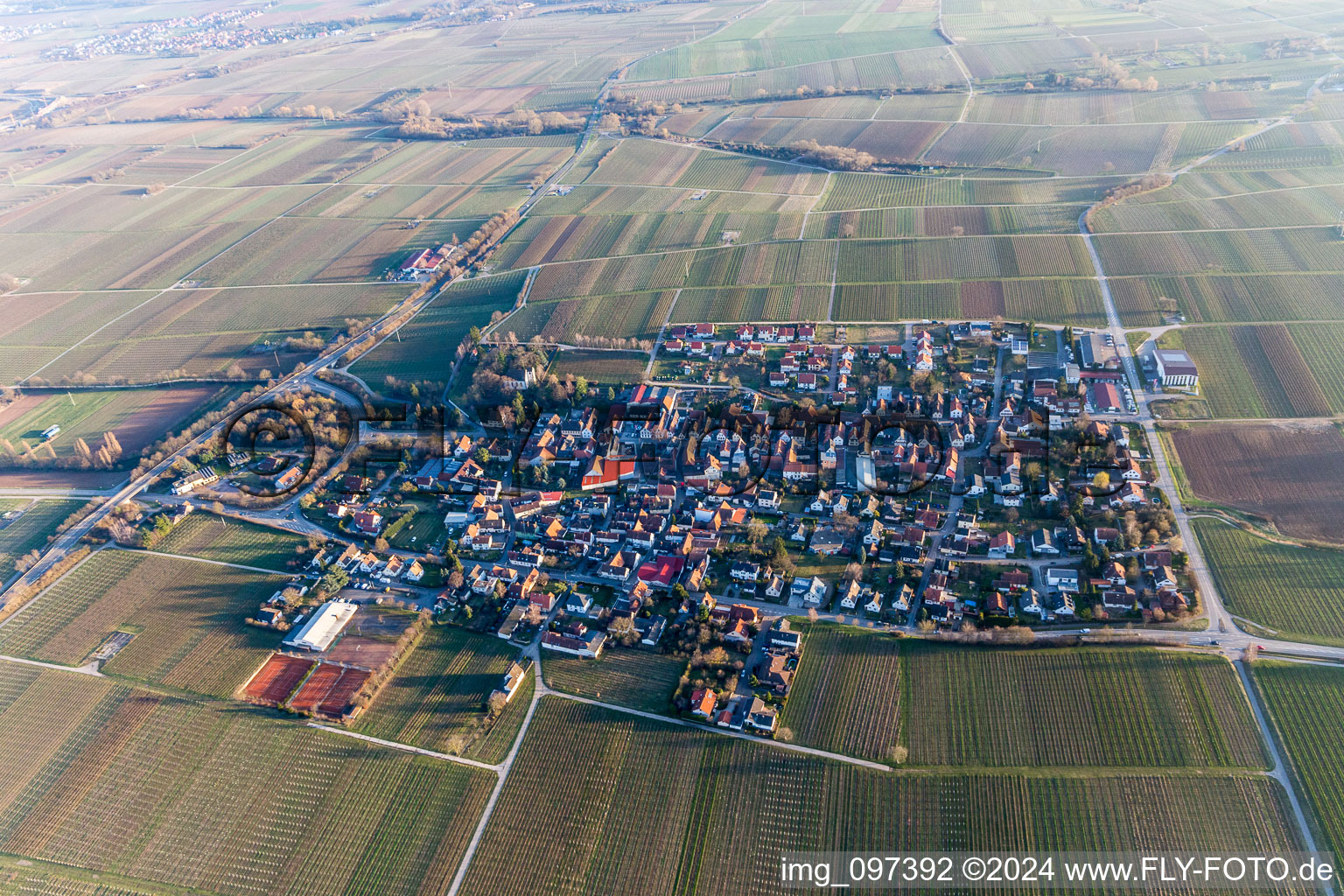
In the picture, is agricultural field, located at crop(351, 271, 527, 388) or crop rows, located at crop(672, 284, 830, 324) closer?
agricultural field, located at crop(351, 271, 527, 388)

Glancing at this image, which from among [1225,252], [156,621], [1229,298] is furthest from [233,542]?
[1225,252]

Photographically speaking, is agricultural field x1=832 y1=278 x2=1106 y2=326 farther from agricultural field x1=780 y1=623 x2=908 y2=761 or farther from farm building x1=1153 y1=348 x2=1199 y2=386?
agricultural field x1=780 y1=623 x2=908 y2=761

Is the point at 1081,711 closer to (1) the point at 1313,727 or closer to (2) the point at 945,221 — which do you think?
(1) the point at 1313,727

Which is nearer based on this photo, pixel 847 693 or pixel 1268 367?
pixel 847 693

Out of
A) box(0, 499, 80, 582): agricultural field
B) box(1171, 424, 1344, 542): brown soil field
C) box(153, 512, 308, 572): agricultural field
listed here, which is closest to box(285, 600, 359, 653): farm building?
box(153, 512, 308, 572): agricultural field

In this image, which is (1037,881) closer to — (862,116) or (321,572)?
(321,572)

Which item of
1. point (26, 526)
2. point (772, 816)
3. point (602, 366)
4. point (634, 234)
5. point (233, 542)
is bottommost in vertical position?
point (772, 816)

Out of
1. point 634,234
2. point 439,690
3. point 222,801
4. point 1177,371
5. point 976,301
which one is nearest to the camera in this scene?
point 222,801
